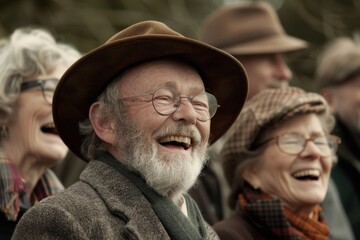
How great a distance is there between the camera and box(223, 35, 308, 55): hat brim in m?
8.09

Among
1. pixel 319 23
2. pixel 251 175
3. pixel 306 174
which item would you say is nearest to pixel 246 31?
pixel 251 175

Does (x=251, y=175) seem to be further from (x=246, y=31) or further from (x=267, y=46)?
(x=246, y=31)

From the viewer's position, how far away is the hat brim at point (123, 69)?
4.68 m

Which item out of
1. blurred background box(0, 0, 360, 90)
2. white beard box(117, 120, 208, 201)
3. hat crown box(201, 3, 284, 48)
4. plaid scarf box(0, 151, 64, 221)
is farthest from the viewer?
blurred background box(0, 0, 360, 90)

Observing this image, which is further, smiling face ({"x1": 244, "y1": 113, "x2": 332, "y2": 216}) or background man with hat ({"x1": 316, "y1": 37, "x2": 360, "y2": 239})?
background man with hat ({"x1": 316, "y1": 37, "x2": 360, "y2": 239})

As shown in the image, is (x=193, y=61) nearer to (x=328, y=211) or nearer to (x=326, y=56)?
(x=328, y=211)

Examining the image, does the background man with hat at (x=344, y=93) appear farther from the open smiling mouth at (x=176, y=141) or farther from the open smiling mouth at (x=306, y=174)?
the open smiling mouth at (x=176, y=141)

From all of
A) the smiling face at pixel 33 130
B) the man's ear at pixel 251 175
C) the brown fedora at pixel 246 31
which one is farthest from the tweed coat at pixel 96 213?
the brown fedora at pixel 246 31

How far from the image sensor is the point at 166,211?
4.59 meters

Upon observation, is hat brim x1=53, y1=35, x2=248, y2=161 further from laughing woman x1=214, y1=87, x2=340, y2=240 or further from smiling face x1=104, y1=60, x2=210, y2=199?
laughing woman x1=214, y1=87, x2=340, y2=240

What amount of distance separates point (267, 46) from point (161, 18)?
14.6ft

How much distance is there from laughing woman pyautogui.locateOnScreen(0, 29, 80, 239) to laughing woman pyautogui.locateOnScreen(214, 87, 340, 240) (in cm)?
115

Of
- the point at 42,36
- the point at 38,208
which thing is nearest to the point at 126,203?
the point at 38,208

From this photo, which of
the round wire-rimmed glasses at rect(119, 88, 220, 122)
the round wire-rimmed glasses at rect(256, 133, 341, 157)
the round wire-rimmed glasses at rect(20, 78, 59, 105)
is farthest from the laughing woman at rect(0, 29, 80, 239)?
the round wire-rimmed glasses at rect(256, 133, 341, 157)
